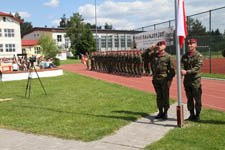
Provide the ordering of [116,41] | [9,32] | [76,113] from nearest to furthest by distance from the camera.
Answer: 1. [76,113]
2. [116,41]
3. [9,32]

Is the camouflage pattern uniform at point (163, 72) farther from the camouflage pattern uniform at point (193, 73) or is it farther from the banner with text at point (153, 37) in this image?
the banner with text at point (153, 37)

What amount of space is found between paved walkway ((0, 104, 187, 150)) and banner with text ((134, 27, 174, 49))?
1405 centimetres

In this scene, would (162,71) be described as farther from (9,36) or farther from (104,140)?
(9,36)

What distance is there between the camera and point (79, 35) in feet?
208

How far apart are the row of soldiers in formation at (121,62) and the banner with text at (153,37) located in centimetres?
321

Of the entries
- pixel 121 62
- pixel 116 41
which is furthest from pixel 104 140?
pixel 116 41

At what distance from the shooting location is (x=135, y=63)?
16672 mm

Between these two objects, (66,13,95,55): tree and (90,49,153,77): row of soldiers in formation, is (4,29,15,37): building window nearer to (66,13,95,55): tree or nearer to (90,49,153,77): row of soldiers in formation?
(66,13,95,55): tree

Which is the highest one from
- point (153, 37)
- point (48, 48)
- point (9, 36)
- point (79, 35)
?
point (79, 35)

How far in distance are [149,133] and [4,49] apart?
172 ft

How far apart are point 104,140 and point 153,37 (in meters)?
16.8

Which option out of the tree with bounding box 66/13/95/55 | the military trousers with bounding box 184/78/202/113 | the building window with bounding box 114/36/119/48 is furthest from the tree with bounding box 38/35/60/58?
the military trousers with bounding box 184/78/202/113

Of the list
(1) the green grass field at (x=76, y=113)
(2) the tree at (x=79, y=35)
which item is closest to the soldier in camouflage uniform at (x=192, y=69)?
(1) the green grass field at (x=76, y=113)

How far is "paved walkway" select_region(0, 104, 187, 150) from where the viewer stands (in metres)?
4.47
